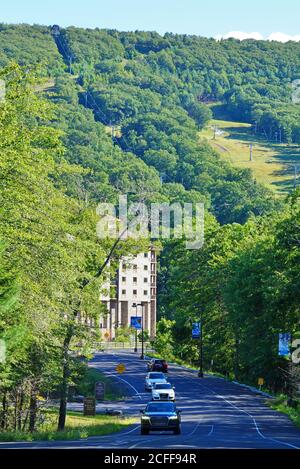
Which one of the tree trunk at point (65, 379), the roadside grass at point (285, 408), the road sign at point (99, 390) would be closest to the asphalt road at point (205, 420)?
the roadside grass at point (285, 408)

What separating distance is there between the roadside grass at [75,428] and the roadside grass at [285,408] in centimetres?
787

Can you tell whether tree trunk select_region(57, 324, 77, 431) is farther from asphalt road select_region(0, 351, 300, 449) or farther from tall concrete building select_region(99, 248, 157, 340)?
tall concrete building select_region(99, 248, 157, 340)

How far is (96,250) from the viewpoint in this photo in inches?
2036

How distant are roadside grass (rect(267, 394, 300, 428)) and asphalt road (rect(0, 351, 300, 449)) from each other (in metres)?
0.45

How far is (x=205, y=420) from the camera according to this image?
166 ft

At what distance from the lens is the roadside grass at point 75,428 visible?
39250 millimetres

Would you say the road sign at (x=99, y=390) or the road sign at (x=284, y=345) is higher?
the road sign at (x=284, y=345)

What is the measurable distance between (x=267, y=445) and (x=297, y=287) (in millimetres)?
25303

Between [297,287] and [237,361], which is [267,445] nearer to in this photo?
[297,287]

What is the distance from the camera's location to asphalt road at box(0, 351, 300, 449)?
111ft

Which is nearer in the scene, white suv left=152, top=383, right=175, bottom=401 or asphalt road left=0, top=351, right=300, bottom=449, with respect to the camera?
asphalt road left=0, top=351, right=300, bottom=449

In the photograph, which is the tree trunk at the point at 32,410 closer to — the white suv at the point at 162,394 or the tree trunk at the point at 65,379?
the tree trunk at the point at 65,379

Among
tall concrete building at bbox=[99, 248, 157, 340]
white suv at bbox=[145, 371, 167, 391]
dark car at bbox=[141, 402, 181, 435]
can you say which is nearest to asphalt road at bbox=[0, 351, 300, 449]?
dark car at bbox=[141, 402, 181, 435]
